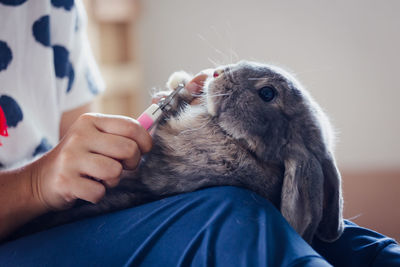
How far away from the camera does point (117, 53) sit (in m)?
2.75

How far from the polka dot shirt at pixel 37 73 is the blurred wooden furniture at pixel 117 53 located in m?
1.47

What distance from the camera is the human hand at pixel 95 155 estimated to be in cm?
66

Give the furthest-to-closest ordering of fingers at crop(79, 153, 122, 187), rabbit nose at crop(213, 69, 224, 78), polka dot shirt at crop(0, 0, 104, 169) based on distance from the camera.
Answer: polka dot shirt at crop(0, 0, 104, 169) → rabbit nose at crop(213, 69, 224, 78) → fingers at crop(79, 153, 122, 187)

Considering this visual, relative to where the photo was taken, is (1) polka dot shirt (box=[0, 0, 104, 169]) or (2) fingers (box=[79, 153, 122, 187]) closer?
(2) fingers (box=[79, 153, 122, 187])

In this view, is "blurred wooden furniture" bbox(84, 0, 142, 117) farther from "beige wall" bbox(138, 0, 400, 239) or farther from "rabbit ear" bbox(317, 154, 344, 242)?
"rabbit ear" bbox(317, 154, 344, 242)

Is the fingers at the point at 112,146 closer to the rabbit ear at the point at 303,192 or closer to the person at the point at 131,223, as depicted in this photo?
the person at the point at 131,223

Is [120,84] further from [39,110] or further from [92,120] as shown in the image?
[92,120]

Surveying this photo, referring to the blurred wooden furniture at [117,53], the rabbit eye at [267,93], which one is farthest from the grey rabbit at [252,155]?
the blurred wooden furniture at [117,53]

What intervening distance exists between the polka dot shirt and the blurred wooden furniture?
1.47 m

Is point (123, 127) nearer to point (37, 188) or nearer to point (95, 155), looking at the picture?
point (95, 155)

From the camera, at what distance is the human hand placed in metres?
0.66

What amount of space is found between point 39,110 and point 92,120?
35 cm

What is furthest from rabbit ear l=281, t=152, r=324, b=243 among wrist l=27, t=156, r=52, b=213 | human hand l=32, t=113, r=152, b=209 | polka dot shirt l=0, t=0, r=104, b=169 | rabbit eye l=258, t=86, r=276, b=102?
polka dot shirt l=0, t=0, r=104, b=169

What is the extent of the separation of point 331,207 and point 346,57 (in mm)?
1935
